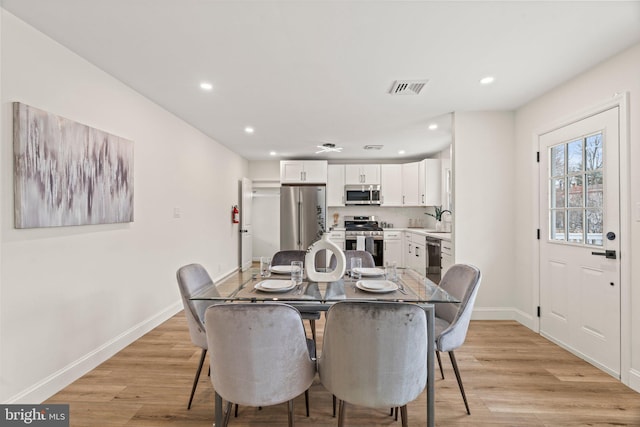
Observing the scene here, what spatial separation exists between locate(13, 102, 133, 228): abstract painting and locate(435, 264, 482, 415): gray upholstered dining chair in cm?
259

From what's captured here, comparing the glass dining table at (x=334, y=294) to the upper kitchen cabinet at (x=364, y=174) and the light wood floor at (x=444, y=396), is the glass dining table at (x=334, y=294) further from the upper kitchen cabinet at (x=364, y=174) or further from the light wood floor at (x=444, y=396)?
the upper kitchen cabinet at (x=364, y=174)

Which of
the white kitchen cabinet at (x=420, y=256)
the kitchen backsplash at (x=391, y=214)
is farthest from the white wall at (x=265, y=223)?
the white kitchen cabinet at (x=420, y=256)

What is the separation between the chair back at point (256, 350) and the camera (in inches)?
53.3

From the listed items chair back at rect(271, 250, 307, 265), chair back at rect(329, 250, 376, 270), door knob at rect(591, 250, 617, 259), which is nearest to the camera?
door knob at rect(591, 250, 617, 259)

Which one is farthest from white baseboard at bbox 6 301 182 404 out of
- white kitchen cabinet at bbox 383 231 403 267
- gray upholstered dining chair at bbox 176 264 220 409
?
white kitchen cabinet at bbox 383 231 403 267

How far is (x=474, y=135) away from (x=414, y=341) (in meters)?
2.92

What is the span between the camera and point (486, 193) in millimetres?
3531

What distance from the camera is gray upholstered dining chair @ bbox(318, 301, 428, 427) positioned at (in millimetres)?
1361

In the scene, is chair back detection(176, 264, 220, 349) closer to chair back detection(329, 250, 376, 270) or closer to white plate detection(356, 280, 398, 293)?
white plate detection(356, 280, 398, 293)

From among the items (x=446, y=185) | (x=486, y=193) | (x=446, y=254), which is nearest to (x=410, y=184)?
(x=446, y=185)

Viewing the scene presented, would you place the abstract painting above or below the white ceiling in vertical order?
below

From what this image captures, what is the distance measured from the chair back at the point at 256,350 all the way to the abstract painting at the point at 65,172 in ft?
4.80

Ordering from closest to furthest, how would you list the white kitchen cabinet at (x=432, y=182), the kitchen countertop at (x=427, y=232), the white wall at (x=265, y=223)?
the kitchen countertop at (x=427, y=232)
the white kitchen cabinet at (x=432, y=182)
the white wall at (x=265, y=223)

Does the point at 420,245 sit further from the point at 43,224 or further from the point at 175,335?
the point at 43,224
